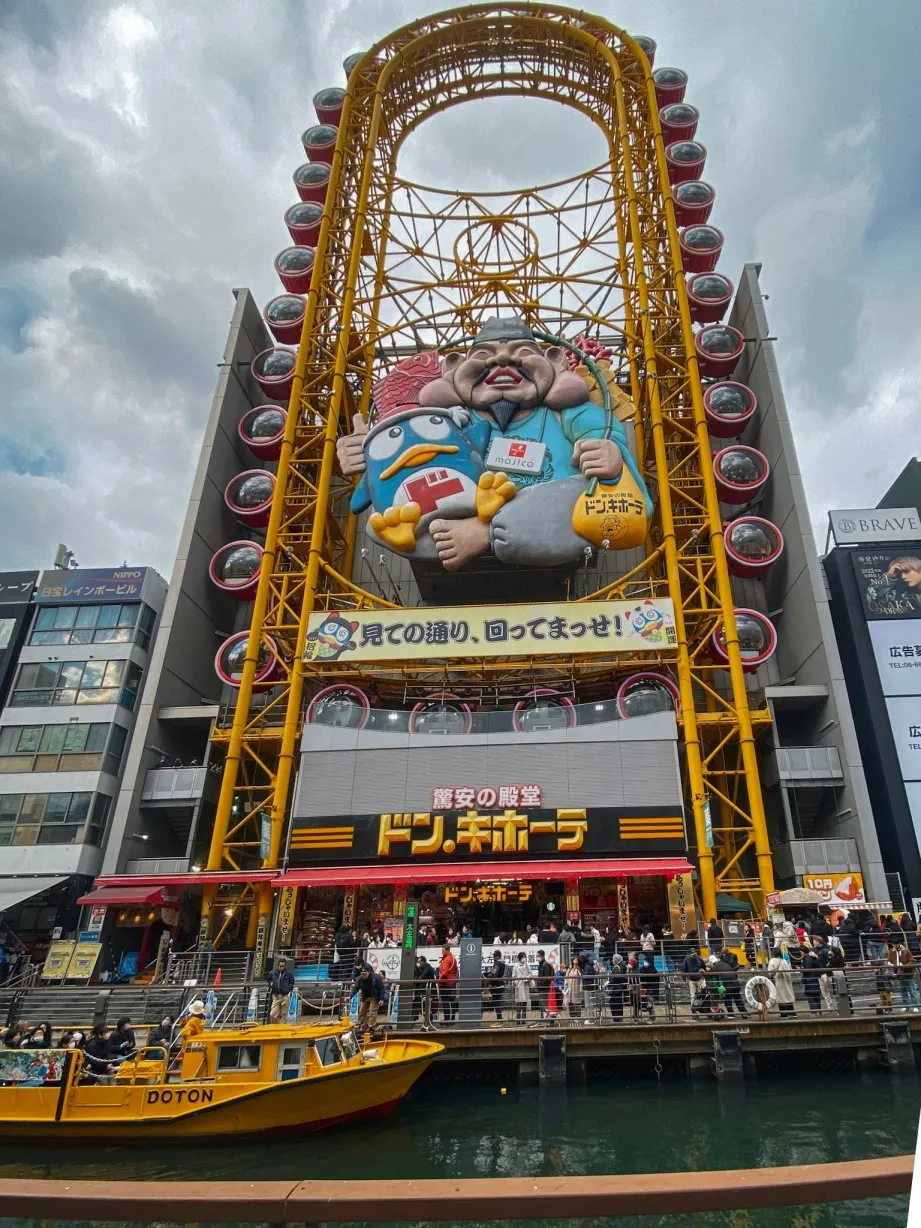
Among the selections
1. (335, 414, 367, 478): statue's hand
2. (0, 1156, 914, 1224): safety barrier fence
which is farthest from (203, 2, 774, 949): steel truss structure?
(0, 1156, 914, 1224): safety barrier fence

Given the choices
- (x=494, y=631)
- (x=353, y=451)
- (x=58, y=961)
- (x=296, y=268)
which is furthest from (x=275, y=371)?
(x=58, y=961)

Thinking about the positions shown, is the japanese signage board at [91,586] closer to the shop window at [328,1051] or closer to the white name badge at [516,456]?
the white name badge at [516,456]

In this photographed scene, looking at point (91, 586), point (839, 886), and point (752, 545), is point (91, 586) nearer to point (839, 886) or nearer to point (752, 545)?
point (752, 545)

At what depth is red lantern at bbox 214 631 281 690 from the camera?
34250 millimetres

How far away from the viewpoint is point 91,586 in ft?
Answer: 137

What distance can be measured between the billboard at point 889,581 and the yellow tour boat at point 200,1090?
95.0 feet

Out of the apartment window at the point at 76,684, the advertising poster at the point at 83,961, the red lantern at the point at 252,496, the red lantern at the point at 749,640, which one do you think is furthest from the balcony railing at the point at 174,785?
the red lantern at the point at 749,640

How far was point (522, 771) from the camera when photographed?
29.2 metres

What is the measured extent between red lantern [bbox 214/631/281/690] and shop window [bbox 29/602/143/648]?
782 cm

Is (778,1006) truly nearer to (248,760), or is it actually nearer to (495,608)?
(495,608)

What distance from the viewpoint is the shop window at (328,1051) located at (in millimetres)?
14891

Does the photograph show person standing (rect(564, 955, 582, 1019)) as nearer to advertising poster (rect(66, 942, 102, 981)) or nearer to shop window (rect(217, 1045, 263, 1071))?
shop window (rect(217, 1045, 263, 1071))

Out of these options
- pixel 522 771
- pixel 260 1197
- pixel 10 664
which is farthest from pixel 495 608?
pixel 260 1197

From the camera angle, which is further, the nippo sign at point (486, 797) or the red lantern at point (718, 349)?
the red lantern at point (718, 349)
